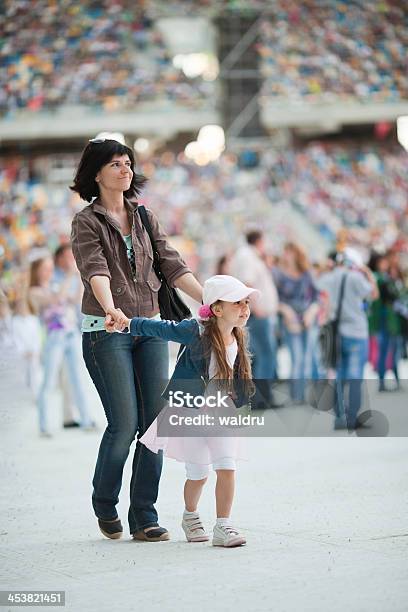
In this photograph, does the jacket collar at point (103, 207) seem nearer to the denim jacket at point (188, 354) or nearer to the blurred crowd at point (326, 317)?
the denim jacket at point (188, 354)

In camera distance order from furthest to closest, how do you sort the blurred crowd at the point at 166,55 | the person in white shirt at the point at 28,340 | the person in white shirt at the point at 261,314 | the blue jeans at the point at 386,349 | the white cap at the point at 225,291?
the blurred crowd at the point at 166,55, the blue jeans at the point at 386,349, the person in white shirt at the point at 28,340, the person in white shirt at the point at 261,314, the white cap at the point at 225,291

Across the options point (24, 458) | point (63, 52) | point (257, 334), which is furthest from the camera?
point (63, 52)

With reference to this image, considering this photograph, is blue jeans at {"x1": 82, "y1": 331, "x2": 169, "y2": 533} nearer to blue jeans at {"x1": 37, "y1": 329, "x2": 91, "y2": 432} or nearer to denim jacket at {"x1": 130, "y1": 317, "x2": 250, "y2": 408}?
denim jacket at {"x1": 130, "y1": 317, "x2": 250, "y2": 408}

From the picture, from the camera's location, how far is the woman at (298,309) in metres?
10.9

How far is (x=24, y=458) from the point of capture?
7.85m

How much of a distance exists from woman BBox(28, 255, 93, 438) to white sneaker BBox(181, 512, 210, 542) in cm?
468

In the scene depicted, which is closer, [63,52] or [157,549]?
[157,549]

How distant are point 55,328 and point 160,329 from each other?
17.2ft

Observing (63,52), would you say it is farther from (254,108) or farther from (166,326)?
(166,326)

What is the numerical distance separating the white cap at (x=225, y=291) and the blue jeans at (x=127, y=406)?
40 cm

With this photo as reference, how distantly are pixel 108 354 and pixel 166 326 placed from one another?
1.26 ft

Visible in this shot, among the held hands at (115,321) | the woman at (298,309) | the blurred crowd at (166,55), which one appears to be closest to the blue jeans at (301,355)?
the woman at (298,309)

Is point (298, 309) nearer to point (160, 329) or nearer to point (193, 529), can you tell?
point (193, 529)

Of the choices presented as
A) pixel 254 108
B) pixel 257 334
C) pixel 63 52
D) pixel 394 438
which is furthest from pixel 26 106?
pixel 394 438
